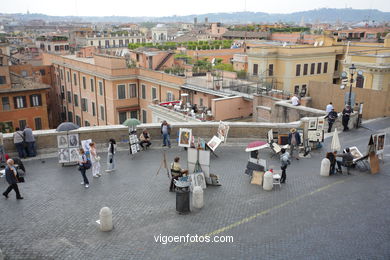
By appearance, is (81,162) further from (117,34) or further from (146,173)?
(117,34)

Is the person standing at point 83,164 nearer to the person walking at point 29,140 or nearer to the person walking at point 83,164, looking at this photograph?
the person walking at point 83,164

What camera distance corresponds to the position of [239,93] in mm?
33344

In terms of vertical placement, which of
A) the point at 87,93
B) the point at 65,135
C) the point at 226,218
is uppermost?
the point at 65,135

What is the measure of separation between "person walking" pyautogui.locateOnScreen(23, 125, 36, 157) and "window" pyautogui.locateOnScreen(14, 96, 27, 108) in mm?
29084

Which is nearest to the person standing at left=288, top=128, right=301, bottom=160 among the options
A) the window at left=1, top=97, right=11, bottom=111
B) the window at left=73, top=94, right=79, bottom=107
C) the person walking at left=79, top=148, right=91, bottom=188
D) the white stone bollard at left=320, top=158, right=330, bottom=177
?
the white stone bollard at left=320, top=158, right=330, bottom=177

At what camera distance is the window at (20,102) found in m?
43.1

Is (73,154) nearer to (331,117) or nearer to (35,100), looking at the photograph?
(331,117)

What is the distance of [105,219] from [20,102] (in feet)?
123

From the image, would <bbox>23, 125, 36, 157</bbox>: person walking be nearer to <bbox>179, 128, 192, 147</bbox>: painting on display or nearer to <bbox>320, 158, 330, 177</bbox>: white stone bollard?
<bbox>179, 128, 192, 147</bbox>: painting on display

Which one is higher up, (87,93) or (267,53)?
(267,53)

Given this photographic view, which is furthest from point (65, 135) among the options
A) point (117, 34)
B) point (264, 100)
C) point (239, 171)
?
point (117, 34)

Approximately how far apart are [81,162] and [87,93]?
38599 mm

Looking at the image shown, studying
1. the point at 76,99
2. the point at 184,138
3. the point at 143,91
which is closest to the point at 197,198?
the point at 184,138

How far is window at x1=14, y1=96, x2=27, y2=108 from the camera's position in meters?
43.1
